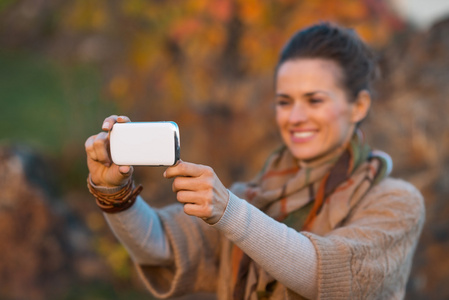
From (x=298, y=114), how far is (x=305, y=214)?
356 millimetres

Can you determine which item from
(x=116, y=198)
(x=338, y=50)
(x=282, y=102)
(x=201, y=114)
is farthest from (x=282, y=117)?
(x=201, y=114)

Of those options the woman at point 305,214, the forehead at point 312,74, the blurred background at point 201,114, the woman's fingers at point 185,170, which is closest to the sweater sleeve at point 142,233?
Answer: the woman at point 305,214

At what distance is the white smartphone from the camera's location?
1.21 m

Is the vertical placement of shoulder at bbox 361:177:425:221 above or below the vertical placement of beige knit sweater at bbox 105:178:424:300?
above

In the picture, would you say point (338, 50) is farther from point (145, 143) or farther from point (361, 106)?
point (145, 143)

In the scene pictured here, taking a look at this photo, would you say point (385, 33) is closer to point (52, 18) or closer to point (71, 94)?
point (71, 94)

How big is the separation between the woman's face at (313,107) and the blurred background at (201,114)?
138cm

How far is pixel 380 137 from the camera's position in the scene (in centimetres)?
314

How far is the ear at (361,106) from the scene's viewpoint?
187cm

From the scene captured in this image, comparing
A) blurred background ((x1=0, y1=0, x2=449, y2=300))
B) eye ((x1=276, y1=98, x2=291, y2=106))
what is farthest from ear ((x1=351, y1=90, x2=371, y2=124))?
blurred background ((x1=0, y1=0, x2=449, y2=300))

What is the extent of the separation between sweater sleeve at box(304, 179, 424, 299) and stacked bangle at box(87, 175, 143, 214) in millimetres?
551

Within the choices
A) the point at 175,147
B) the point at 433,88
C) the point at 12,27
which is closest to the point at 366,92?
the point at 175,147

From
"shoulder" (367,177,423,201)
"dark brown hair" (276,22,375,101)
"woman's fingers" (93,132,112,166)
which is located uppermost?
"dark brown hair" (276,22,375,101)

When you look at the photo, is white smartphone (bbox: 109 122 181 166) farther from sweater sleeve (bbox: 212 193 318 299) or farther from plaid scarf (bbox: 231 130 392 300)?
plaid scarf (bbox: 231 130 392 300)
